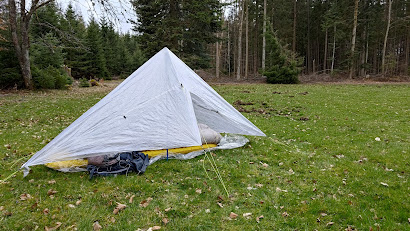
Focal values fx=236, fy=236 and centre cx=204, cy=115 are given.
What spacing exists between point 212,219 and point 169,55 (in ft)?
12.3

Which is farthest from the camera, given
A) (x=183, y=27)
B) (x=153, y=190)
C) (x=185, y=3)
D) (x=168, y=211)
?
(x=183, y=27)

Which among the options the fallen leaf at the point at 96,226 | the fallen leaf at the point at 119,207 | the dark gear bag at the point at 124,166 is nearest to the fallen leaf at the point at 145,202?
the fallen leaf at the point at 119,207

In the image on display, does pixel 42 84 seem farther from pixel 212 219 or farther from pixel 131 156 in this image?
pixel 212 219

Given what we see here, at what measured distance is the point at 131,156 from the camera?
459 cm

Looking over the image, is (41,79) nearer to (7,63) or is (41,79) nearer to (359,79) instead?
(7,63)

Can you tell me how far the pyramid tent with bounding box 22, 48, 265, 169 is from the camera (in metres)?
4.12

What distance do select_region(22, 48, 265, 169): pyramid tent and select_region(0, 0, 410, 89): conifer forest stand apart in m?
2.87

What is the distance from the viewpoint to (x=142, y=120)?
4.52 meters

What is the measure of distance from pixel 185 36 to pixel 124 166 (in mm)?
20132

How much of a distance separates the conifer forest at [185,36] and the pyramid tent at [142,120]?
9.43ft

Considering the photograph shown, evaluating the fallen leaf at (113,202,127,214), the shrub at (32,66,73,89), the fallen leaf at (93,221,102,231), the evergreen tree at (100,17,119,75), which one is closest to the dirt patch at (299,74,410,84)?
the shrub at (32,66,73,89)

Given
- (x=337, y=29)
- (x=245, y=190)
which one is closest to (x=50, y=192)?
(x=245, y=190)

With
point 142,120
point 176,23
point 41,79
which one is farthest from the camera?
point 176,23

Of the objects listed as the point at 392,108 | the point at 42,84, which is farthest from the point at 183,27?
the point at 392,108
